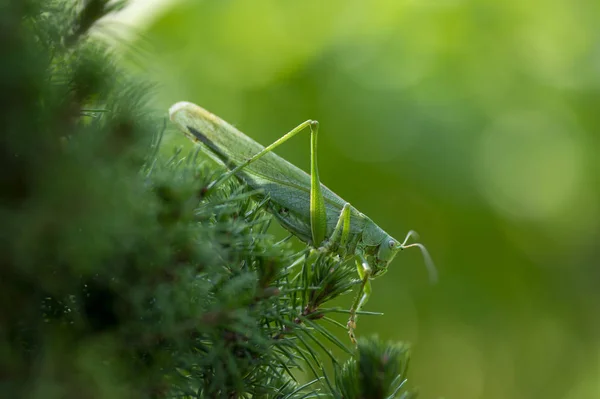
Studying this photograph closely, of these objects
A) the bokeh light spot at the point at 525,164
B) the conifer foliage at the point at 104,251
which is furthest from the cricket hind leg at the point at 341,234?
the bokeh light spot at the point at 525,164

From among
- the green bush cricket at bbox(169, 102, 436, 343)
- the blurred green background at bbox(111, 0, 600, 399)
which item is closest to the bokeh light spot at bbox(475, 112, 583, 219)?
the blurred green background at bbox(111, 0, 600, 399)

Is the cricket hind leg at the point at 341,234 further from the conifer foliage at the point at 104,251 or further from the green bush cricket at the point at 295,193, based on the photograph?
the conifer foliage at the point at 104,251

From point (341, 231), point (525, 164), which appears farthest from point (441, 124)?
point (341, 231)

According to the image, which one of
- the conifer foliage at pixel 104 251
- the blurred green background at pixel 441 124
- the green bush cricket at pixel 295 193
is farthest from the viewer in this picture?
the blurred green background at pixel 441 124

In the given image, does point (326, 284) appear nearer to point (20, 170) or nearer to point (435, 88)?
point (20, 170)

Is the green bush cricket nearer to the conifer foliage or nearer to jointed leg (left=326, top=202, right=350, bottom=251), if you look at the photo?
jointed leg (left=326, top=202, right=350, bottom=251)

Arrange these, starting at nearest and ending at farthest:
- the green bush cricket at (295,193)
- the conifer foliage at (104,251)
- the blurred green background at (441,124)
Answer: the conifer foliage at (104,251)
the green bush cricket at (295,193)
the blurred green background at (441,124)

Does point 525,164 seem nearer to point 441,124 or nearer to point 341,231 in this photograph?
point 441,124
